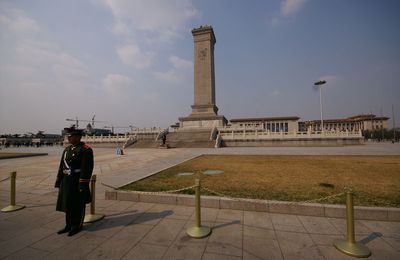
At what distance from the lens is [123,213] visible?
477 cm

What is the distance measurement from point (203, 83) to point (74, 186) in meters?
40.1

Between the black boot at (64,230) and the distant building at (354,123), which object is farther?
the distant building at (354,123)

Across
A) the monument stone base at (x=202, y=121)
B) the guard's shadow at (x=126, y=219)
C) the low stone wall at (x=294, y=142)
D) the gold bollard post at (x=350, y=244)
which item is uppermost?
the monument stone base at (x=202, y=121)

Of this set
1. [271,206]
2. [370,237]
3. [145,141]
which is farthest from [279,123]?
[370,237]

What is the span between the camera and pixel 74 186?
3.94 m

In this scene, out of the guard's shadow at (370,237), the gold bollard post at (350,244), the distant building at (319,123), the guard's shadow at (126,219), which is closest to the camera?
the gold bollard post at (350,244)

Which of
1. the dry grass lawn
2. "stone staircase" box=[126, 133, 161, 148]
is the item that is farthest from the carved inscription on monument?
the dry grass lawn

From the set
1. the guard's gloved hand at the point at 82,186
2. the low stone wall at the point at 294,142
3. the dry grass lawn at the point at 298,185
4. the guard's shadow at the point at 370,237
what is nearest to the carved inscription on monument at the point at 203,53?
the low stone wall at the point at 294,142

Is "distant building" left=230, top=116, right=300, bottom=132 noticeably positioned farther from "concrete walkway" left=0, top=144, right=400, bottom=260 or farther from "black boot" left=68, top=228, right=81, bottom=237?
"black boot" left=68, top=228, right=81, bottom=237

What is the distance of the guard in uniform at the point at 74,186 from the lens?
3881mm

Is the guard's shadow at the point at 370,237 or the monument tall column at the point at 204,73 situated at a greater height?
the monument tall column at the point at 204,73

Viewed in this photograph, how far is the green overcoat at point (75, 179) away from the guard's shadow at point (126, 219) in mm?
582

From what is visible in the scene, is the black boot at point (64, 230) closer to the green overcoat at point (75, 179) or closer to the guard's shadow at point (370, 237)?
the green overcoat at point (75, 179)

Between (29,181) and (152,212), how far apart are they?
20.9ft
